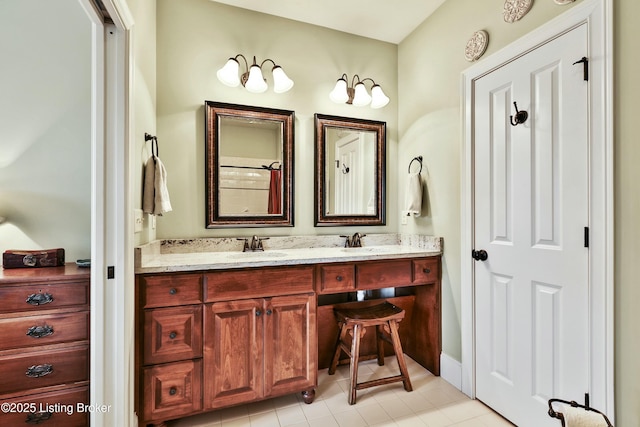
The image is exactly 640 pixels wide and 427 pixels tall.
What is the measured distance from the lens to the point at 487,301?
73.2 inches

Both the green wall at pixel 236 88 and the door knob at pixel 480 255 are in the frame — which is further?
the green wall at pixel 236 88

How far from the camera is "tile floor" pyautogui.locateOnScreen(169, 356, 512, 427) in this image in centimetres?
171

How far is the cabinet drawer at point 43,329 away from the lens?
1.40 metres

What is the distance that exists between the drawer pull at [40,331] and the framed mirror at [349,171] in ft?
5.51

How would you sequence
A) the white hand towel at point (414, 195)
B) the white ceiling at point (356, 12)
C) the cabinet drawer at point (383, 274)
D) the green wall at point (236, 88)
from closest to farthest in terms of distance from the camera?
the cabinet drawer at point (383, 274), the green wall at point (236, 88), the white ceiling at point (356, 12), the white hand towel at point (414, 195)

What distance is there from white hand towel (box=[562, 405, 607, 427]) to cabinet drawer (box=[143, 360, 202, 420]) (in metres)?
1.59

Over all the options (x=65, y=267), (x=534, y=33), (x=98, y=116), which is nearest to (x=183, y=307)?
(x=65, y=267)

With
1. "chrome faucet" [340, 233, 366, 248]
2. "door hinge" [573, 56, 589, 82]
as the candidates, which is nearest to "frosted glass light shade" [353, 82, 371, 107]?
"chrome faucet" [340, 233, 366, 248]

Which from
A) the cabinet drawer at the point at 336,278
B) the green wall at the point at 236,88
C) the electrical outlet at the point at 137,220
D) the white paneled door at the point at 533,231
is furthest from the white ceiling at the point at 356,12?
the cabinet drawer at the point at 336,278

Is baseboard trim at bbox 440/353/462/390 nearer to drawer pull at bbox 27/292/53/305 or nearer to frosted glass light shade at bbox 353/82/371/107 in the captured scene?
frosted glass light shade at bbox 353/82/371/107

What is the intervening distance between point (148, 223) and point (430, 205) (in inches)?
76.7

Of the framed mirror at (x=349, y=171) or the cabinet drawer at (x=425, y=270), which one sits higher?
the framed mirror at (x=349, y=171)

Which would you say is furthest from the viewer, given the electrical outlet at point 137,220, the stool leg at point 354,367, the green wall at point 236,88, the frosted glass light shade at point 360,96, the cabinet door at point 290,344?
the frosted glass light shade at point 360,96

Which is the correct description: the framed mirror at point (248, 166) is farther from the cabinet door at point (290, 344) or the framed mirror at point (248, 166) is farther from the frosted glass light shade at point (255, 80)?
the cabinet door at point (290, 344)
